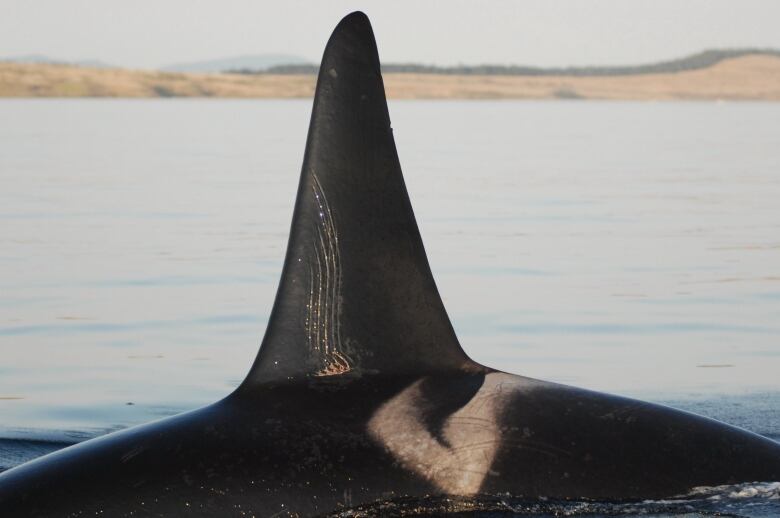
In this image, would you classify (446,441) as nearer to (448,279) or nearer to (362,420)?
(362,420)

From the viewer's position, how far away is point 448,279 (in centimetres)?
1831

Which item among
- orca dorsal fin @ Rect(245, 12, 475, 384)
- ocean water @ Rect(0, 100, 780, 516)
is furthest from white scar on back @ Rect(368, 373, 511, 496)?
ocean water @ Rect(0, 100, 780, 516)

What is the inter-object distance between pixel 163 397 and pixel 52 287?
251 inches

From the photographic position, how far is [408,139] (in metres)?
59.4

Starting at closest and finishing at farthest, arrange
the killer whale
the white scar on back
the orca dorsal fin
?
Result: the killer whale → the white scar on back → the orca dorsal fin

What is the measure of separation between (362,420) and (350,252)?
2.66ft

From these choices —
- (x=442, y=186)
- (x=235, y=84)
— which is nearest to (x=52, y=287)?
(x=442, y=186)

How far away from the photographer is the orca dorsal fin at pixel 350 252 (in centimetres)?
662

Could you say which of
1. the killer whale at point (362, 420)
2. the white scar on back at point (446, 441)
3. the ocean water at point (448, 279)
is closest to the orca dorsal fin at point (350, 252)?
the killer whale at point (362, 420)

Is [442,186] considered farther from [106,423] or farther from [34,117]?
[34,117]

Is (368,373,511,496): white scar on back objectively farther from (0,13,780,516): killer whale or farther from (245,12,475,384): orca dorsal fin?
(245,12,475,384): orca dorsal fin

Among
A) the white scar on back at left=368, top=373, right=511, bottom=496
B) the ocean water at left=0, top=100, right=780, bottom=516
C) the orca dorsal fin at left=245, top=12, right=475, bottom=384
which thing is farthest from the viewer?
the ocean water at left=0, top=100, right=780, bottom=516

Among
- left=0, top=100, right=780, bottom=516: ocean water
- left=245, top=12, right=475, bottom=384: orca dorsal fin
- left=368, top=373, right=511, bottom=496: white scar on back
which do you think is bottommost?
left=0, top=100, right=780, bottom=516: ocean water

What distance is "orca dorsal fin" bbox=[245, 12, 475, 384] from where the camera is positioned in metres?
6.62
